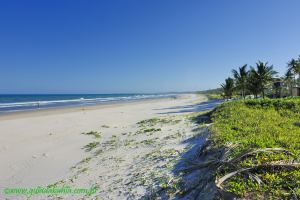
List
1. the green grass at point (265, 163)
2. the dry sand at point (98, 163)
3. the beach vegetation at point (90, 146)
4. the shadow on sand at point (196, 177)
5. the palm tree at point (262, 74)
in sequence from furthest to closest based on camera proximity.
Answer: the palm tree at point (262, 74) < the beach vegetation at point (90, 146) < the dry sand at point (98, 163) < the shadow on sand at point (196, 177) < the green grass at point (265, 163)

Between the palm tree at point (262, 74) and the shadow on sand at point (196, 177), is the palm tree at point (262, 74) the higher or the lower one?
the higher one

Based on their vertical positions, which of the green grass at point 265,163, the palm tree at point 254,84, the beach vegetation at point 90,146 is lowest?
the beach vegetation at point 90,146

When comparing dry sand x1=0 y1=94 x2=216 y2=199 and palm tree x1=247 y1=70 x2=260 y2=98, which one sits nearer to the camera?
dry sand x1=0 y1=94 x2=216 y2=199

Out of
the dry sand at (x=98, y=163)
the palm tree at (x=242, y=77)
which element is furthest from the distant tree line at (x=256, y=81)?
the dry sand at (x=98, y=163)

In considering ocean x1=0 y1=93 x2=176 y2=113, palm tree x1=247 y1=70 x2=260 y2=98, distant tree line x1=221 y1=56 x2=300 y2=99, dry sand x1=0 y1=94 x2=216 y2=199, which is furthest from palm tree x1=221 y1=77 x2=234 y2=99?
dry sand x1=0 y1=94 x2=216 y2=199

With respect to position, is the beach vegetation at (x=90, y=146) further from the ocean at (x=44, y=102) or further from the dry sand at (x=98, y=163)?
the ocean at (x=44, y=102)

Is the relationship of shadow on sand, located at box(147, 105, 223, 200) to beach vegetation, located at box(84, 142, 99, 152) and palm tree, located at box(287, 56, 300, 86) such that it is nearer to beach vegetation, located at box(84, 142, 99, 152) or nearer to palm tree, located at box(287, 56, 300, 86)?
beach vegetation, located at box(84, 142, 99, 152)

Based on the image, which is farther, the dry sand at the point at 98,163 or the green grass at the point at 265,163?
the dry sand at the point at 98,163

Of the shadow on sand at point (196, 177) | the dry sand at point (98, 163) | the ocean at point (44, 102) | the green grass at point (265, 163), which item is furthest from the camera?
the ocean at point (44, 102)

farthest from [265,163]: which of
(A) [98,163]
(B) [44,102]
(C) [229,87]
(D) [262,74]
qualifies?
(B) [44,102]

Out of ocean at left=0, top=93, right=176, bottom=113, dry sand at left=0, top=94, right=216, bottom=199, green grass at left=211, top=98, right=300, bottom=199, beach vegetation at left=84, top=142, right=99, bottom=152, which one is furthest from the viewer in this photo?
ocean at left=0, top=93, right=176, bottom=113

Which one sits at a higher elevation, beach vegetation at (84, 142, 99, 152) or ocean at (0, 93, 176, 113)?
ocean at (0, 93, 176, 113)

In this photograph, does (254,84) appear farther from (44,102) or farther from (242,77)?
(44,102)

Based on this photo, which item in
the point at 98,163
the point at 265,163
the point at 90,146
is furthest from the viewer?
the point at 90,146
